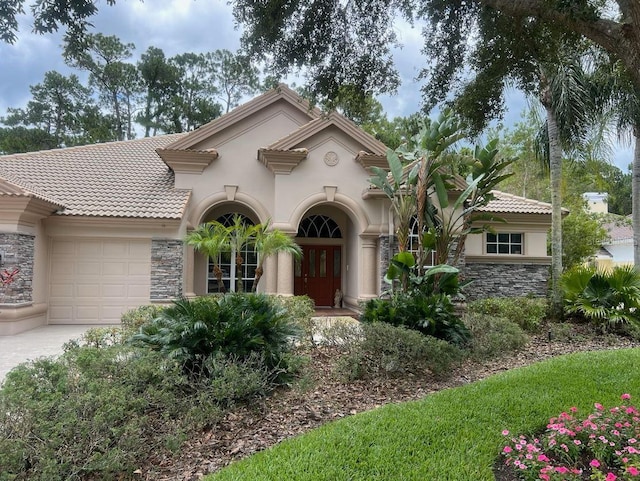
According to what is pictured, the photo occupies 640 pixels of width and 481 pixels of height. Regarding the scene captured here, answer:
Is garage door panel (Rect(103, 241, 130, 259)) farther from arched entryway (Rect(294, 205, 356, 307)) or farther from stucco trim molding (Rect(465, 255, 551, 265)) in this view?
stucco trim molding (Rect(465, 255, 551, 265))

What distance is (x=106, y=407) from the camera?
168 inches

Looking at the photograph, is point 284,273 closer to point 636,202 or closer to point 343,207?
point 343,207

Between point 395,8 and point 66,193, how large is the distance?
10.9 m

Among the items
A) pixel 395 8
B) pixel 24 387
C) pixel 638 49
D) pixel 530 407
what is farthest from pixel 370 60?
pixel 24 387

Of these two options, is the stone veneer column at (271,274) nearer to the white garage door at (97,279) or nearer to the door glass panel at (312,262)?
the door glass panel at (312,262)

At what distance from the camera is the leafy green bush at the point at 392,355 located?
6516 millimetres

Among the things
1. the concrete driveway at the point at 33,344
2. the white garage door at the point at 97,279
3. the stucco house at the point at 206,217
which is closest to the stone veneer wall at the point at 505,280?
the stucco house at the point at 206,217

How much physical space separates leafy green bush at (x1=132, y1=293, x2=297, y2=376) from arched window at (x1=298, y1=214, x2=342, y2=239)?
1025cm

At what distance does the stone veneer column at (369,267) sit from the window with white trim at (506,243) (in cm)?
453

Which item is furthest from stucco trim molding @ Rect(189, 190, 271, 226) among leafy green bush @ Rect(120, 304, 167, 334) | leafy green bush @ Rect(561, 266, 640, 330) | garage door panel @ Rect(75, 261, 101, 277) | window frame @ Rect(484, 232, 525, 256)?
leafy green bush @ Rect(561, 266, 640, 330)

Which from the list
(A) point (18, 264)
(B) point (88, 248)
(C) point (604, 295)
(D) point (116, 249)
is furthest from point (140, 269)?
(C) point (604, 295)

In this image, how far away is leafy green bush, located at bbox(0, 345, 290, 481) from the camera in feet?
12.5

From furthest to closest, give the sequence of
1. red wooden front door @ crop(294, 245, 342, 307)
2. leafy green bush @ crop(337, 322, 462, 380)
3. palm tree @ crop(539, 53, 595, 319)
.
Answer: red wooden front door @ crop(294, 245, 342, 307)
palm tree @ crop(539, 53, 595, 319)
leafy green bush @ crop(337, 322, 462, 380)

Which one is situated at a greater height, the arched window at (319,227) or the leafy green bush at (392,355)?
the arched window at (319,227)
